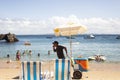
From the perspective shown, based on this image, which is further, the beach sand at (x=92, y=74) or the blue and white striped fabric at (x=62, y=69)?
the beach sand at (x=92, y=74)

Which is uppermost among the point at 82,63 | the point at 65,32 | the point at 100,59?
the point at 65,32

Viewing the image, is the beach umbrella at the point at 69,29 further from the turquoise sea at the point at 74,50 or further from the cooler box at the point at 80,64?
the cooler box at the point at 80,64

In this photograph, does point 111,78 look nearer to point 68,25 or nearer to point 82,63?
point 82,63

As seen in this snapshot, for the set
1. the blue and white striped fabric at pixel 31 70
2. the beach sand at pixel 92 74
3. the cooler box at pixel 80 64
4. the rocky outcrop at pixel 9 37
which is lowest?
the rocky outcrop at pixel 9 37

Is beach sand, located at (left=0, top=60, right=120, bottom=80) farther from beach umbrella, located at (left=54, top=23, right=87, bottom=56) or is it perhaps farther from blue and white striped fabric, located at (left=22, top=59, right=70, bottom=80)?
blue and white striped fabric, located at (left=22, top=59, right=70, bottom=80)

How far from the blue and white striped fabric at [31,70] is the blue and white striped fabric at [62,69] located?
49cm

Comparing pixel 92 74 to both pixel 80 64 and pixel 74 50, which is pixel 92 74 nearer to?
pixel 80 64

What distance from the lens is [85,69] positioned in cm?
1205

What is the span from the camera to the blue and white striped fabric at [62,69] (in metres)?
8.45

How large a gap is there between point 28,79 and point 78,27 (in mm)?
3533

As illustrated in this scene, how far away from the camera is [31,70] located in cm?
846

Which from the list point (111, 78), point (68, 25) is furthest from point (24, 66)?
point (111, 78)

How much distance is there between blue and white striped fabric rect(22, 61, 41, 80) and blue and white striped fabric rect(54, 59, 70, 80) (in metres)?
0.49

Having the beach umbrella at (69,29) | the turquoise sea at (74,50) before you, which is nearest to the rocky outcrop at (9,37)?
the turquoise sea at (74,50)
